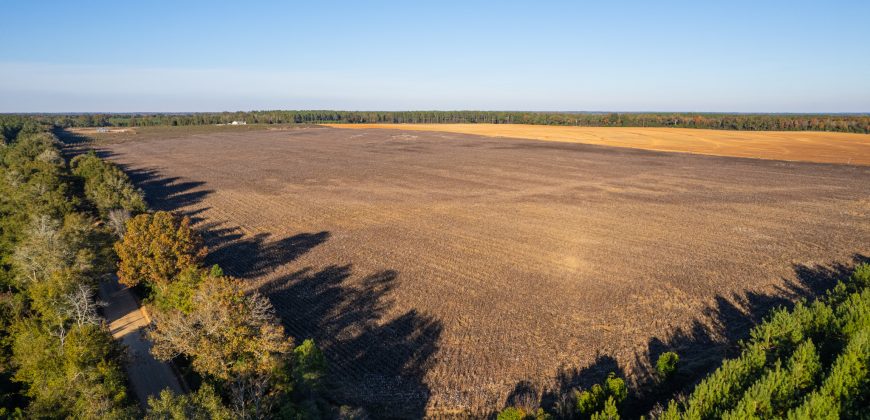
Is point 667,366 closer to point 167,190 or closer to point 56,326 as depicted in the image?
point 56,326

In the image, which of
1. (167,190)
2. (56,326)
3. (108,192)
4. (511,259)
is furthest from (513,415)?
(167,190)

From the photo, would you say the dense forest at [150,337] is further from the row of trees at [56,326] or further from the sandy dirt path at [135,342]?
the sandy dirt path at [135,342]

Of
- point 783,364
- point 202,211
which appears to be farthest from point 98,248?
point 783,364

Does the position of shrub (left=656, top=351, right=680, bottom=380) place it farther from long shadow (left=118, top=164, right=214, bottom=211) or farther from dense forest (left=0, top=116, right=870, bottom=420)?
Answer: long shadow (left=118, top=164, right=214, bottom=211)

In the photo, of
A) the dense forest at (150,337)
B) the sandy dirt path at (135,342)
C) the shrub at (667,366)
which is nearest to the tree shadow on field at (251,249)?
the dense forest at (150,337)

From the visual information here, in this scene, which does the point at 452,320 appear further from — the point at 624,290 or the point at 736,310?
the point at 736,310
